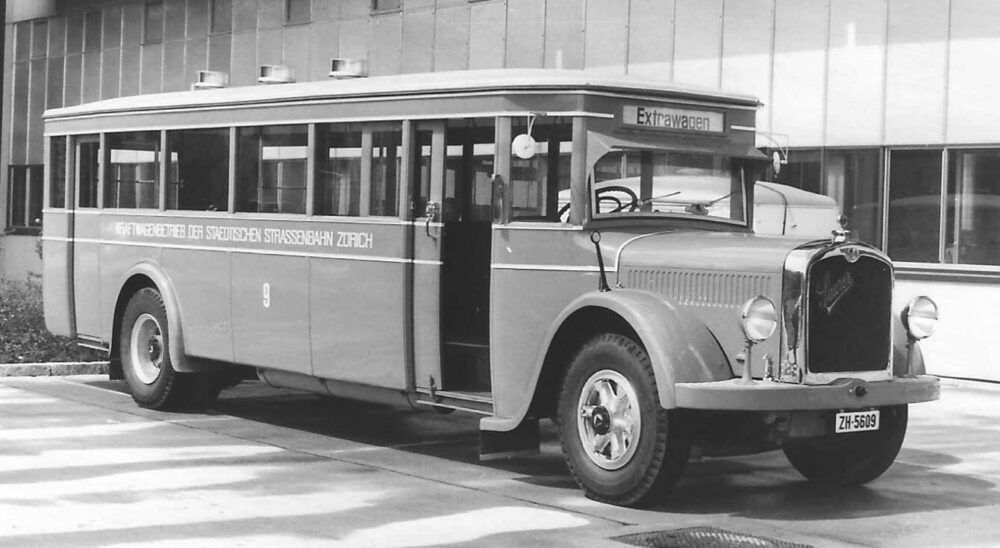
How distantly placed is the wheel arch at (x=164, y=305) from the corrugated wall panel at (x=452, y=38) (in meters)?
11.7

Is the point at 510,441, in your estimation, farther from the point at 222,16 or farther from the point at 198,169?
the point at 222,16

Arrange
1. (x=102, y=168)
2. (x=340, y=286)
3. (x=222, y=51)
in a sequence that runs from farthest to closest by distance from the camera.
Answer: (x=222, y=51)
(x=102, y=168)
(x=340, y=286)

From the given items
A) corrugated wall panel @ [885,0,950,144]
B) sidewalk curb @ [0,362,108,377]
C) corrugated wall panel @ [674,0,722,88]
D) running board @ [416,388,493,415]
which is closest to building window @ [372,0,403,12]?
corrugated wall panel @ [674,0,722,88]

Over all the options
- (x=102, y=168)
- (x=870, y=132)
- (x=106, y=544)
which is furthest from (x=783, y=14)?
(x=106, y=544)

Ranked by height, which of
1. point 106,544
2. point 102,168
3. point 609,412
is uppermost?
point 102,168

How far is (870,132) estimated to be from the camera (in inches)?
746

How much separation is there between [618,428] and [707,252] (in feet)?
3.85

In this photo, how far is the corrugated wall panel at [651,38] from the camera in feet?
69.8

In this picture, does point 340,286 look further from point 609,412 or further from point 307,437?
point 609,412

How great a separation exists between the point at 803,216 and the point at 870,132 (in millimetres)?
1577

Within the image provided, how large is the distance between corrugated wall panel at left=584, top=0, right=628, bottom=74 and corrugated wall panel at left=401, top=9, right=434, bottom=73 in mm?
3798

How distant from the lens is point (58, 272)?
1469 centimetres

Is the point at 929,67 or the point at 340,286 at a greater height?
the point at 929,67

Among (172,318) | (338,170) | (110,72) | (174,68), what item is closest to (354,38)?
(174,68)
